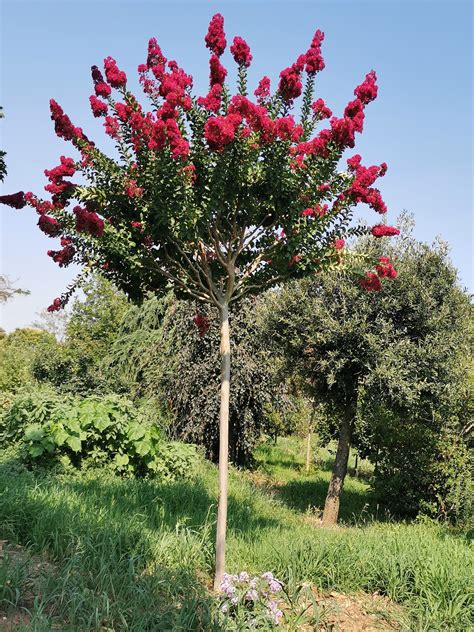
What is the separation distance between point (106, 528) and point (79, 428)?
366cm

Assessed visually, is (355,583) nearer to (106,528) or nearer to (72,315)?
(106,528)

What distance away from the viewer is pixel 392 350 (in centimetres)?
822

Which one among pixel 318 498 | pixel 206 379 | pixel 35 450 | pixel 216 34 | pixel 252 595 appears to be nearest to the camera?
pixel 252 595

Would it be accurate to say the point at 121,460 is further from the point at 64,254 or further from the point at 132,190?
the point at 132,190

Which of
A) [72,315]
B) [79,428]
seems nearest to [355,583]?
[79,428]

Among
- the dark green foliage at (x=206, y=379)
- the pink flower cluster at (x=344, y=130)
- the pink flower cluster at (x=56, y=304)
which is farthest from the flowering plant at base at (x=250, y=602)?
the dark green foliage at (x=206, y=379)

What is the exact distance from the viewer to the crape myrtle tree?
416cm

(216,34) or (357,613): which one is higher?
(216,34)

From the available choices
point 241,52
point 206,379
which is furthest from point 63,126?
point 206,379

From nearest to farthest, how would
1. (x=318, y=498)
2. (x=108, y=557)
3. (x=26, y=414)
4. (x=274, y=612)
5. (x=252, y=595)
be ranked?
(x=274, y=612) < (x=252, y=595) < (x=108, y=557) < (x=26, y=414) < (x=318, y=498)

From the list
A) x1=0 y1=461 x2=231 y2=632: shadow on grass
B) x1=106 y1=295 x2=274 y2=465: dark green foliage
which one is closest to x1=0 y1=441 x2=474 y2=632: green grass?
x1=0 y1=461 x2=231 y2=632: shadow on grass

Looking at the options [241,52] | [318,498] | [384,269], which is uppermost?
[241,52]

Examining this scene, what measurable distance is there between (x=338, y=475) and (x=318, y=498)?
244 cm

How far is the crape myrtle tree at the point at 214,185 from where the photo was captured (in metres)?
4.16
